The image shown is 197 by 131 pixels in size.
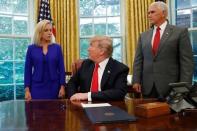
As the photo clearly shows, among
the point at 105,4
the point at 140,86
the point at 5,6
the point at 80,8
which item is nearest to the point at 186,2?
the point at 105,4

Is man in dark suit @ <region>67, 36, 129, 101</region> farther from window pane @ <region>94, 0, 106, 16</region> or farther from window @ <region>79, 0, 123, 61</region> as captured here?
window pane @ <region>94, 0, 106, 16</region>

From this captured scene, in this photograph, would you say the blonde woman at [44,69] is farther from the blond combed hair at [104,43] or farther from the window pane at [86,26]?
the window pane at [86,26]

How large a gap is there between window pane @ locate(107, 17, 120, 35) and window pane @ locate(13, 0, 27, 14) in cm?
149

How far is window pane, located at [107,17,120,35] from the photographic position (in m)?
5.74

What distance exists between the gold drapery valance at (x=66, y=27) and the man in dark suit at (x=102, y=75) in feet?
8.91

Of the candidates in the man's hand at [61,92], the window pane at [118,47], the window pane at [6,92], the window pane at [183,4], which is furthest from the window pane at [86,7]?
the man's hand at [61,92]

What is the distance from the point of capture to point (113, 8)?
5.79 meters

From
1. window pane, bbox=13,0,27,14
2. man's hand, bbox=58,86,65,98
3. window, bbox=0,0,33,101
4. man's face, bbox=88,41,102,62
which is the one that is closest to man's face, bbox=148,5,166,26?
man's face, bbox=88,41,102,62

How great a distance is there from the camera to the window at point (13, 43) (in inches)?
208

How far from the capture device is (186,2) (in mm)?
5242

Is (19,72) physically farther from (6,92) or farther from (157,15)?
(157,15)

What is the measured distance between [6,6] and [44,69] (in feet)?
8.35

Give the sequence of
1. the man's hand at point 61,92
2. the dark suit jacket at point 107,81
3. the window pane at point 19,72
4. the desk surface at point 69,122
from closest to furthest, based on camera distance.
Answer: the desk surface at point 69,122
the dark suit jacket at point 107,81
the man's hand at point 61,92
the window pane at point 19,72

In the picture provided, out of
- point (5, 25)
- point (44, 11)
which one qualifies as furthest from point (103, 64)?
point (5, 25)
